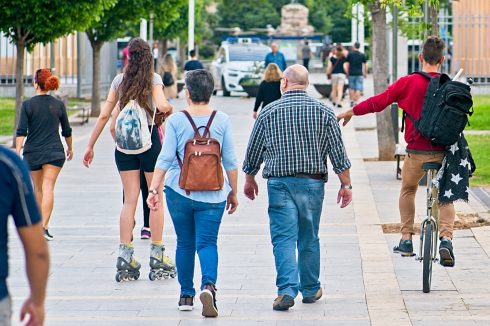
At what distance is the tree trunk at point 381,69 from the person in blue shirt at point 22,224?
14.2m

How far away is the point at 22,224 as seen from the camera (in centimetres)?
457

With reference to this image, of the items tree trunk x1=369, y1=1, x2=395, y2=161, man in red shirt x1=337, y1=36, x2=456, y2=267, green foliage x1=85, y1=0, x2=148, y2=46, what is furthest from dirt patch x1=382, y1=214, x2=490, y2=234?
green foliage x1=85, y1=0, x2=148, y2=46

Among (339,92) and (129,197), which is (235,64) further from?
(129,197)

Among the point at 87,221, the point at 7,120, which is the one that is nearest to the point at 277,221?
the point at 87,221

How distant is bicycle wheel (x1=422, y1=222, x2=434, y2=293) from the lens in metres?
8.80

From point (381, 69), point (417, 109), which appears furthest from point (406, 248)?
point (381, 69)

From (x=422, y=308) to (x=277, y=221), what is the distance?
109 centimetres

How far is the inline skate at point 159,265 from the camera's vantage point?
380 inches

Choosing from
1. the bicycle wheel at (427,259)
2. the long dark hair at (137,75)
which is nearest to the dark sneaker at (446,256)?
the bicycle wheel at (427,259)

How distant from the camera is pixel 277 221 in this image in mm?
8492

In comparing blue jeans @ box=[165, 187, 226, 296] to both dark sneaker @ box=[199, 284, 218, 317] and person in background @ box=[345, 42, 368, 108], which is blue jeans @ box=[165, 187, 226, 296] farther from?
person in background @ box=[345, 42, 368, 108]

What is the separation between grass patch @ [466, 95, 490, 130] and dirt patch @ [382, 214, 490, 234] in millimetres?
12282

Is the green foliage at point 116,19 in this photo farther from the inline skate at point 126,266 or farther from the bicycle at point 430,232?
the bicycle at point 430,232

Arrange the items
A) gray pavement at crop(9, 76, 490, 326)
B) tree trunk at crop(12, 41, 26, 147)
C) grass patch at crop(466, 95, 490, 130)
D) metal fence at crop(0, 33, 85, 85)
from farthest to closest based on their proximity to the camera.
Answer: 1. metal fence at crop(0, 33, 85, 85)
2. grass patch at crop(466, 95, 490, 130)
3. tree trunk at crop(12, 41, 26, 147)
4. gray pavement at crop(9, 76, 490, 326)
